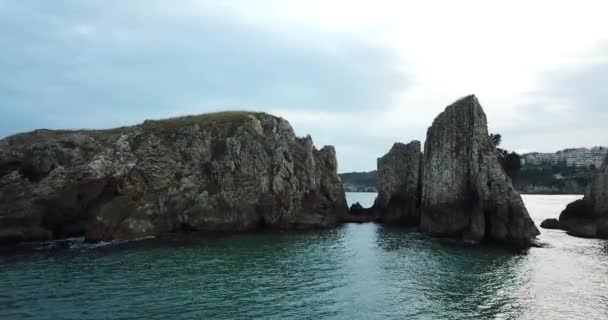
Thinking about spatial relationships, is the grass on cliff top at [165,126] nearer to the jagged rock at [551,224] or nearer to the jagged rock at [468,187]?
the jagged rock at [468,187]

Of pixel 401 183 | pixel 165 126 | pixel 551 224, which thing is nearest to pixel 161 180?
pixel 165 126

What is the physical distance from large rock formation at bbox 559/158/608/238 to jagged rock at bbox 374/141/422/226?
977 inches

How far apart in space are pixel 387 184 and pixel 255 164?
1110 inches

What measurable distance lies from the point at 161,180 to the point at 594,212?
220 ft

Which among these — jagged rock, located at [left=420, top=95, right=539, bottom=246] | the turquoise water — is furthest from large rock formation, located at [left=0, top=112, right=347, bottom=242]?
jagged rock, located at [left=420, top=95, right=539, bottom=246]

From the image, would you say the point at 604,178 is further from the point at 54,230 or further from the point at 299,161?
the point at 54,230

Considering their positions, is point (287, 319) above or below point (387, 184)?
below

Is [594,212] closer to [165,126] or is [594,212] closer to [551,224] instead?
[551,224]

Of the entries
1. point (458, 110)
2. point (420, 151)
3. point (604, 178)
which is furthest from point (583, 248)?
point (420, 151)

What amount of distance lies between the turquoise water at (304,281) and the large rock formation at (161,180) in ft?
29.5

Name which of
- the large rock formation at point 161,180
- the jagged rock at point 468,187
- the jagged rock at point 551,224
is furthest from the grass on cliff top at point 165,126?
the jagged rock at point 551,224

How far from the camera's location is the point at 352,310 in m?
27.2

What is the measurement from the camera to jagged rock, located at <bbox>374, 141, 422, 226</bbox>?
7744 centimetres

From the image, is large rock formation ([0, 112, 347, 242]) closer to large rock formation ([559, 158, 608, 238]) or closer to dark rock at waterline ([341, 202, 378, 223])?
dark rock at waterline ([341, 202, 378, 223])
